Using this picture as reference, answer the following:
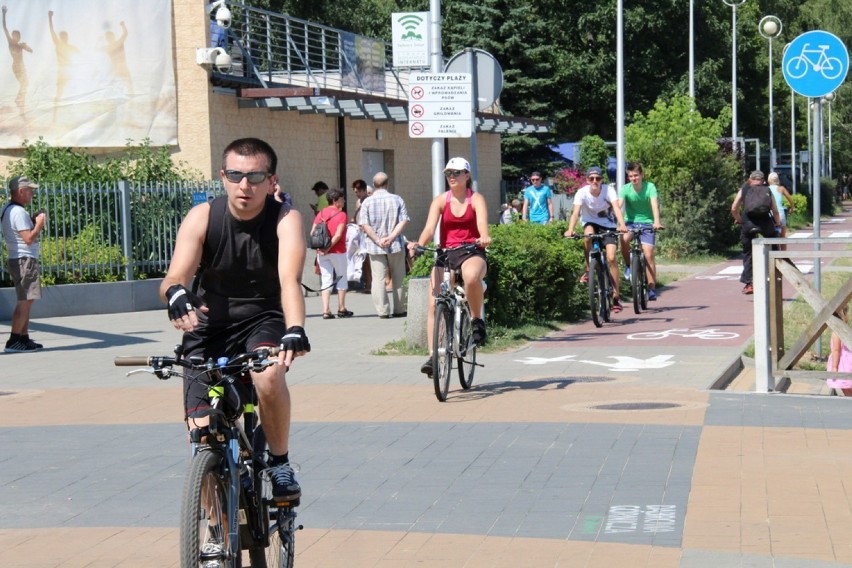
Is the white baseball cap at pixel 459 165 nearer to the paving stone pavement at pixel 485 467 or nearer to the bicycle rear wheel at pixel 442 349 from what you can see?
the bicycle rear wheel at pixel 442 349

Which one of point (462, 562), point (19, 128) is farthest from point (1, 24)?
point (462, 562)

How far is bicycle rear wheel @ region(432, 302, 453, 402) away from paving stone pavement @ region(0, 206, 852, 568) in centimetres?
15

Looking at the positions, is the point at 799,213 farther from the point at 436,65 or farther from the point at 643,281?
the point at 436,65

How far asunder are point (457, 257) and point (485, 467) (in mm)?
3410

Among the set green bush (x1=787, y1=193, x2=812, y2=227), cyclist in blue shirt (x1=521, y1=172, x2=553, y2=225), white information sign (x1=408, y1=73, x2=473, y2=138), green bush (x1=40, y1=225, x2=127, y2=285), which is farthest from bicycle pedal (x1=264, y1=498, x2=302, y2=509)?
green bush (x1=787, y1=193, x2=812, y2=227)

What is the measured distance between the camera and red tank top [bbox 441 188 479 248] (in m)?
11.0

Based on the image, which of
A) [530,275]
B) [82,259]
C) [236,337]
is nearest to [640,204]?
[530,275]

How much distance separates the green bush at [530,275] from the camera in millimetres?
14711

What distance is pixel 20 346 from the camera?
1457cm

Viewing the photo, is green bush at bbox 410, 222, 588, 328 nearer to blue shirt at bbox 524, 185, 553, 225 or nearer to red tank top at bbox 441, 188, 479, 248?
red tank top at bbox 441, 188, 479, 248

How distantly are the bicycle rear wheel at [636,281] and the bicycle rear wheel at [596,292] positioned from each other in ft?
→ 3.80

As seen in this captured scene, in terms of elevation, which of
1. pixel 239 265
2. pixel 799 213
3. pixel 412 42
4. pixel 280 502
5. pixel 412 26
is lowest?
pixel 280 502

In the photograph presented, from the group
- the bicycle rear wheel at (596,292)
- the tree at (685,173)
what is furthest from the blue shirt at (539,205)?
the bicycle rear wheel at (596,292)

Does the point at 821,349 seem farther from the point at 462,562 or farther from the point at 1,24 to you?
the point at 1,24
